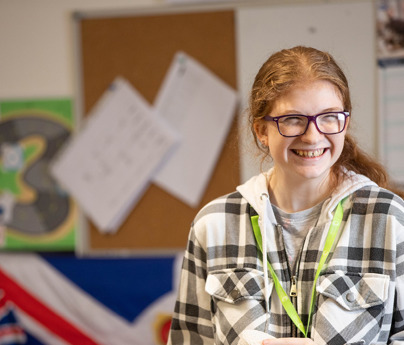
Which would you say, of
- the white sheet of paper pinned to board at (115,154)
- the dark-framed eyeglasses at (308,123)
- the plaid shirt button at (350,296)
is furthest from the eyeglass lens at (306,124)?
the white sheet of paper pinned to board at (115,154)

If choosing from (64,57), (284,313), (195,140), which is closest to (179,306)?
(284,313)

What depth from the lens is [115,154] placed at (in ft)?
7.52

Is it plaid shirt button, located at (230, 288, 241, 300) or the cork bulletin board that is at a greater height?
the cork bulletin board

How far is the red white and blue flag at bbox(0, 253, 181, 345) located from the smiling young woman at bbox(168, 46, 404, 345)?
1.14 metres

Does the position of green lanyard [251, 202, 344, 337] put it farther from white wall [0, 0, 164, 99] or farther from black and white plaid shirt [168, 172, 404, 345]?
white wall [0, 0, 164, 99]

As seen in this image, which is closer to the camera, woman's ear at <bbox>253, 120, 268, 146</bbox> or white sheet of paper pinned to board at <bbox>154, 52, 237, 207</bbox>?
woman's ear at <bbox>253, 120, 268, 146</bbox>

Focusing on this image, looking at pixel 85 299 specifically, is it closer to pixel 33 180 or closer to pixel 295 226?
pixel 33 180

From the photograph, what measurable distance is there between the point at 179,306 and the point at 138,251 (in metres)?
1.14

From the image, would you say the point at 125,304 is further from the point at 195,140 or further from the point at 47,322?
the point at 195,140

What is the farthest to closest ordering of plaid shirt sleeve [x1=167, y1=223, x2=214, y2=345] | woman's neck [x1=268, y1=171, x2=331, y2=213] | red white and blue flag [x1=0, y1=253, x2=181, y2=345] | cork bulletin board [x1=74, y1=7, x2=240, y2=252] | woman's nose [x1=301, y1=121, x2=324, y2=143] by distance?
red white and blue flag [x1=0, y1=253, x2=181, y2=345]
cork bulletin board [x1=74, y1=7, x2=240, y2=252]
plaid shirt sleeve [x1=167, y1=223, x2=214, y2=345]
woman's neck [x1=268, y1=171, x2=331, y2=213]
woman's nose [x1=301, y1=121, x2=324, y2=143]

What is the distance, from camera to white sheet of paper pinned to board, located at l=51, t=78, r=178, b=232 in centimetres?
226

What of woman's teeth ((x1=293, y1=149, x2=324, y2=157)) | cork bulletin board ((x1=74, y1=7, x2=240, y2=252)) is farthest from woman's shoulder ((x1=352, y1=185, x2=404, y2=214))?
cork bulletin board ((x1=74, y1=7, x2=240, y2=252))

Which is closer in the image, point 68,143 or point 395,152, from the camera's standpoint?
point 395,152

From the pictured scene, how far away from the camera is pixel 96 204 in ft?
7.63
